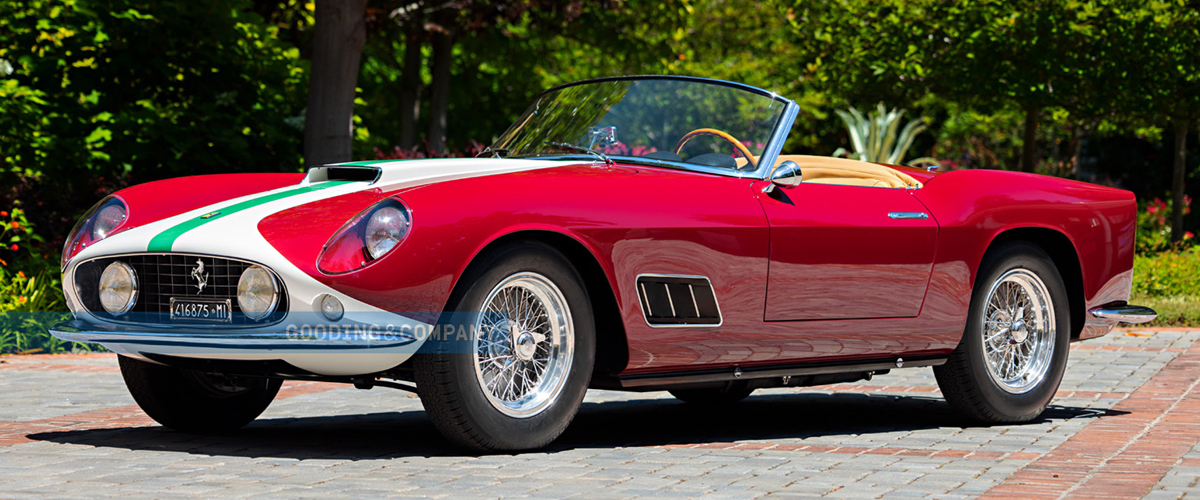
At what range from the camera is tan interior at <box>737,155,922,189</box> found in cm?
609

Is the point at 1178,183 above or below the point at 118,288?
above

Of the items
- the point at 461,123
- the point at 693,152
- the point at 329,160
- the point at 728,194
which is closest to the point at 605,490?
the point at 728,194

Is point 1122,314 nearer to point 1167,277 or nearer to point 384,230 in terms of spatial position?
point 384,230

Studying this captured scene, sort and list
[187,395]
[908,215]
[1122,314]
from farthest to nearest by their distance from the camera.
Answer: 1. [1122,314]
2. [908,215]
3. [187,395]

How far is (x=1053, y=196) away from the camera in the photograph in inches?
248

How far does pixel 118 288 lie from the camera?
4723 millimetres

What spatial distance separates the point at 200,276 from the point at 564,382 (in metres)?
1.31

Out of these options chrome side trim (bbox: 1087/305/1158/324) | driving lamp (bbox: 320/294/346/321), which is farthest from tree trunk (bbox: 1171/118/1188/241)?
driving lamp (bbox: 320/294/346/321)

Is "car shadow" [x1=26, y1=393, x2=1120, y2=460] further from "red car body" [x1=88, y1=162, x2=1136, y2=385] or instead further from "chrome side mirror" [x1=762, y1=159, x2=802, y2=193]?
"chrome side mirror" [x1=762, y1=159, x2=802, y2=193]

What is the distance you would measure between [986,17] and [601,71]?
49.7 feet

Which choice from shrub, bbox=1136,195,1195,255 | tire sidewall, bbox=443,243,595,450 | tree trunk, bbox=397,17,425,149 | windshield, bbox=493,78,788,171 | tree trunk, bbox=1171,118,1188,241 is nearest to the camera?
tire sidewall, bbox=443,243,595,450

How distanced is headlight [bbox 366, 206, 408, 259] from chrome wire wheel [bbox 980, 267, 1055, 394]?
3.02 m

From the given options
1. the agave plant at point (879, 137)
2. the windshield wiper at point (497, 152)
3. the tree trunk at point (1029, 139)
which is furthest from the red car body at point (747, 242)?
the agave plant at point (879, 137)

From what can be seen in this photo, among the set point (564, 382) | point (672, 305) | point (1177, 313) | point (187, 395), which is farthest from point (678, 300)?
point (1177, 313)
